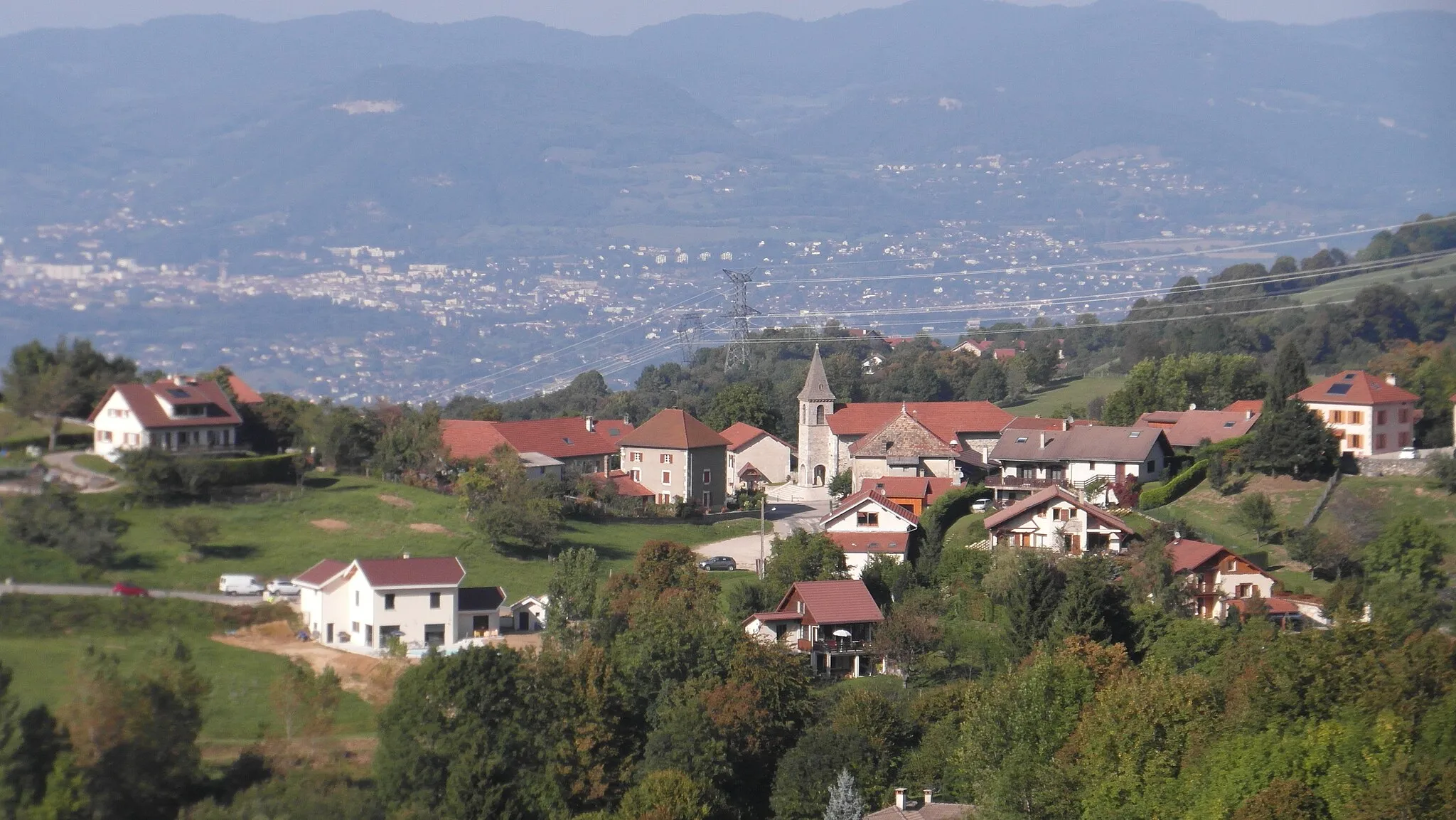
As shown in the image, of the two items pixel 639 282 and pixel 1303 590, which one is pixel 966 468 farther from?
pixel 639 282

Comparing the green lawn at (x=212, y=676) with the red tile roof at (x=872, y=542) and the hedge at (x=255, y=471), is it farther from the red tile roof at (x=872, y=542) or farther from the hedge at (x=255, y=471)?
the red tile roof at (x=872, y=542)

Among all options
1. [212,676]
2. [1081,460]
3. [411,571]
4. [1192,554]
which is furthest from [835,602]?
[212,676]

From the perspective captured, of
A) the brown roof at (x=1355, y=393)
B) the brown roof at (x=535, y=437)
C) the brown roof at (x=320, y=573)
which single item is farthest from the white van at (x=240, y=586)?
the brown roof at (x=1355, y=393)

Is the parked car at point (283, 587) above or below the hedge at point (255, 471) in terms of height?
below

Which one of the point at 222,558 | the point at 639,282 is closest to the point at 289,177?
the point at 639,282

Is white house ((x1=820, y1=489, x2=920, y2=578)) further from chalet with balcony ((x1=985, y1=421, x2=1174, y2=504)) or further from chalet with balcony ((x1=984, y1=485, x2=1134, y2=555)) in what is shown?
chalet with balcony ((x1=985, y1=421, x2=1174, y2=504))

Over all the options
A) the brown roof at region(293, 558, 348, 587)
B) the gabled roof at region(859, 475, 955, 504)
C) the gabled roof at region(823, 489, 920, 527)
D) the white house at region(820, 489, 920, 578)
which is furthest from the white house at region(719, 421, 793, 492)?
the brown roof at region(293, 558, 348, 587)

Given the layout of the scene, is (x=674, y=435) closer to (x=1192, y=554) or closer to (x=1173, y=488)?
(x=1173, y=488)
